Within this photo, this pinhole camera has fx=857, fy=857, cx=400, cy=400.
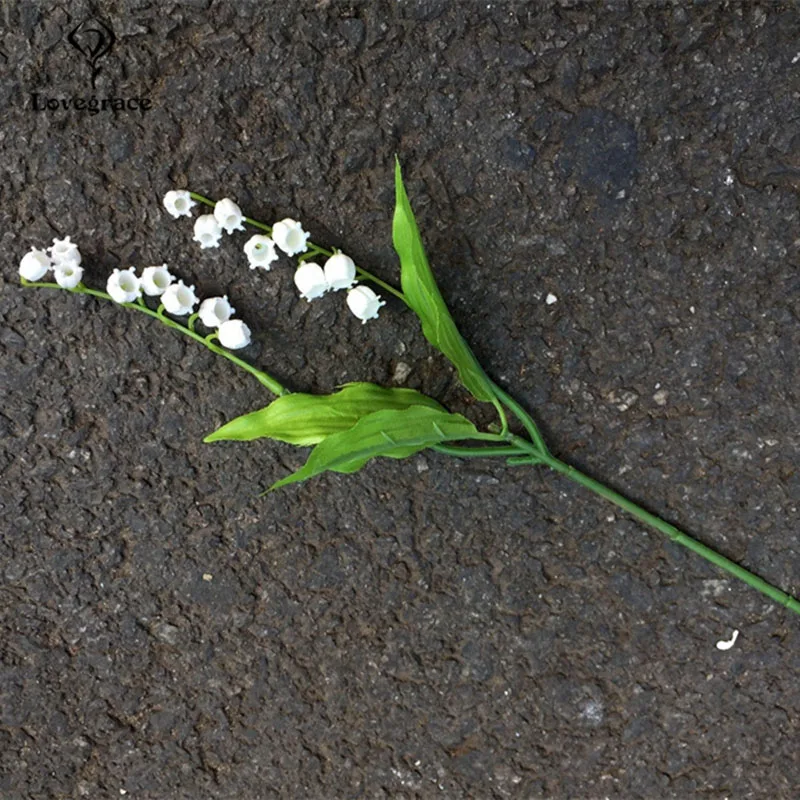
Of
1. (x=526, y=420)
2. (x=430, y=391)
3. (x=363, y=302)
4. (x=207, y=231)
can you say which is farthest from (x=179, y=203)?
(x=526, y=420)

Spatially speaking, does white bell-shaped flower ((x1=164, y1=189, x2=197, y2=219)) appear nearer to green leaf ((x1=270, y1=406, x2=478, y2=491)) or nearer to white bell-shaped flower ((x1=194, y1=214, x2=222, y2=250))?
white bell-shaped flower ((x1=194, y1=214, x2=222, y2=250))

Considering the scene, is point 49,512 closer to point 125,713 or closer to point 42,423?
point 42,423

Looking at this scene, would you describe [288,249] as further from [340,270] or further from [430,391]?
[430,391]

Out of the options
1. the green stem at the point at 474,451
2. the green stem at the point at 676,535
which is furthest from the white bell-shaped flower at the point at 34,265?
the green stem at the point at 676,535

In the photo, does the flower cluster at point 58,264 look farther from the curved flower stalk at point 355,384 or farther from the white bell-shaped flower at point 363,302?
the white bell-shaped flower at point 363,302

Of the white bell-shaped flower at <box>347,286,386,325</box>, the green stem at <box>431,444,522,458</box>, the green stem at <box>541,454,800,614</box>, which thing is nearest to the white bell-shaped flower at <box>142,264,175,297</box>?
the white bell-shaped flower at <box>347,286,386,325</box>

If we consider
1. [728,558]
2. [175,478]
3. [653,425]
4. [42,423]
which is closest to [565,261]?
[653,425]

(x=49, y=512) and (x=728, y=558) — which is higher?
(x=728, y=558)
